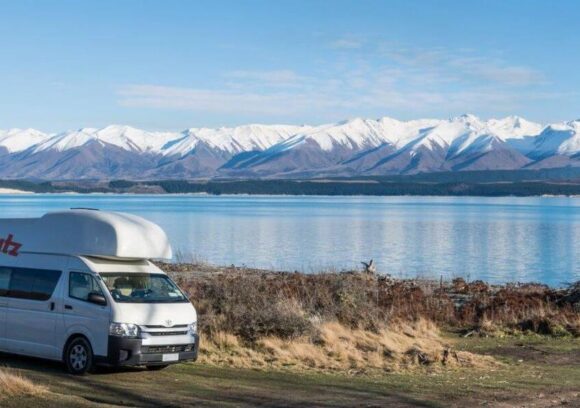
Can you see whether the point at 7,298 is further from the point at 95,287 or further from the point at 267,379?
the point at 267,379

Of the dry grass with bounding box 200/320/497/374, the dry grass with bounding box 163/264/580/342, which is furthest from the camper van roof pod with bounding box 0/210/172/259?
the dry grass with bounding box 163/264/580/342

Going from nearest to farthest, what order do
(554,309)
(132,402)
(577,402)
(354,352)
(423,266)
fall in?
(132,402)
(577,402)
(354,352)
(554,309)
(423,266)

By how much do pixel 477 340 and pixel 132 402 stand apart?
1033 cm

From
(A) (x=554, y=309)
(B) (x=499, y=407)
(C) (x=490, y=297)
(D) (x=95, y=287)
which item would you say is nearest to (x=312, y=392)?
(B) (x=499, y=407)

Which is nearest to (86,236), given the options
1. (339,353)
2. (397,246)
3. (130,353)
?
(130,353)

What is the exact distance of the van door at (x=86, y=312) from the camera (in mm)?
14359

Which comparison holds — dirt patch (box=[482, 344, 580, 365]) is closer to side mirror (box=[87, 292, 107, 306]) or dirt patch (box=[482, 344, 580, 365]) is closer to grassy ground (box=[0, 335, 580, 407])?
grassy ground (box=[0, 335, 580, 407])

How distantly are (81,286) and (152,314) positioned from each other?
1207 mm

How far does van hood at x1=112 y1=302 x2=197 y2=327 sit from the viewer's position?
1435cm

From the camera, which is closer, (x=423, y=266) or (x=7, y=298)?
(x=7, y=298)

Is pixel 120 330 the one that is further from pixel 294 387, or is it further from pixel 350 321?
pixel 350 321

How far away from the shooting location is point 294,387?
14.4 meters

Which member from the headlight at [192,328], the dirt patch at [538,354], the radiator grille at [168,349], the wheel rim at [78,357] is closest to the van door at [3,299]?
the wheel rim at [78,357]

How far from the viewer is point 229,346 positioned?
712 inches
